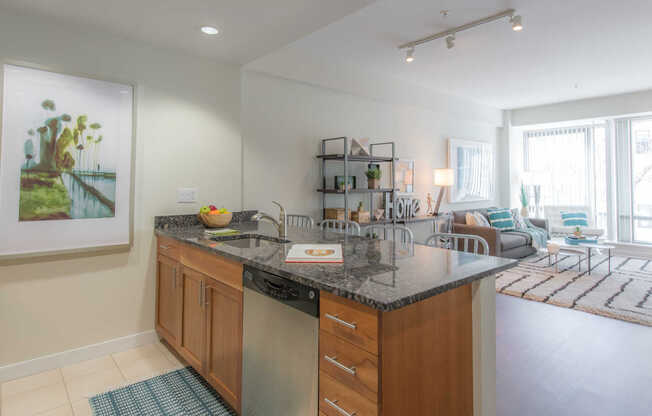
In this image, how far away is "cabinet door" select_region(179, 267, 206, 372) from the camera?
206 centimetres

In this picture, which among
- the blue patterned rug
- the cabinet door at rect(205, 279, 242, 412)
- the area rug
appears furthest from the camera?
the area rug

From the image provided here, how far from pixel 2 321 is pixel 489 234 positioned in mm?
5173

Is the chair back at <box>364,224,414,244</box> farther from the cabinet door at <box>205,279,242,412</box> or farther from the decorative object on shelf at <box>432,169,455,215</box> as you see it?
the cabinet door at <box>205,279,242,412</box>

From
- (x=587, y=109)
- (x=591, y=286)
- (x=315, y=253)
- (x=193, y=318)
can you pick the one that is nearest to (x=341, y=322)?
(x=315, y=253)

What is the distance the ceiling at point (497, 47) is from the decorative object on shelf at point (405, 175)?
3.77ft

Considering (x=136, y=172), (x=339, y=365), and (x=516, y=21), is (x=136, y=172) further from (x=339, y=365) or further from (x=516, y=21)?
(x=516, y=21)

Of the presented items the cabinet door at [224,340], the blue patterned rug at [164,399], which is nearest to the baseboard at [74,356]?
the blue patterned rug at [164,399]

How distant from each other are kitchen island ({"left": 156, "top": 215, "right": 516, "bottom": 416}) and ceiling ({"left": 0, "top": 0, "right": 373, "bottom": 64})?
138 centimetres

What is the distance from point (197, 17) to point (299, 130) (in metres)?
1.72

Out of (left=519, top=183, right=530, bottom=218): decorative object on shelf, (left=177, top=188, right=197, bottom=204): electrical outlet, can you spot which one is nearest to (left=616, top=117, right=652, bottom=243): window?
(left=519, top=183, right=530, bottom=218): decorative object on shelf

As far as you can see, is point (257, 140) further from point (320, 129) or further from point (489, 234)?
point (489, 234)

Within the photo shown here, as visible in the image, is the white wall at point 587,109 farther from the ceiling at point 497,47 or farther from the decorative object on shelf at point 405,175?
A: the decorative object on shelf at point 405,175

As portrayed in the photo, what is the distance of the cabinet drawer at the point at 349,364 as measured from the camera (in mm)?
1094

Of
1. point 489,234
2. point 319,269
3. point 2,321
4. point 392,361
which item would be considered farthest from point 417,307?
point 489,234
